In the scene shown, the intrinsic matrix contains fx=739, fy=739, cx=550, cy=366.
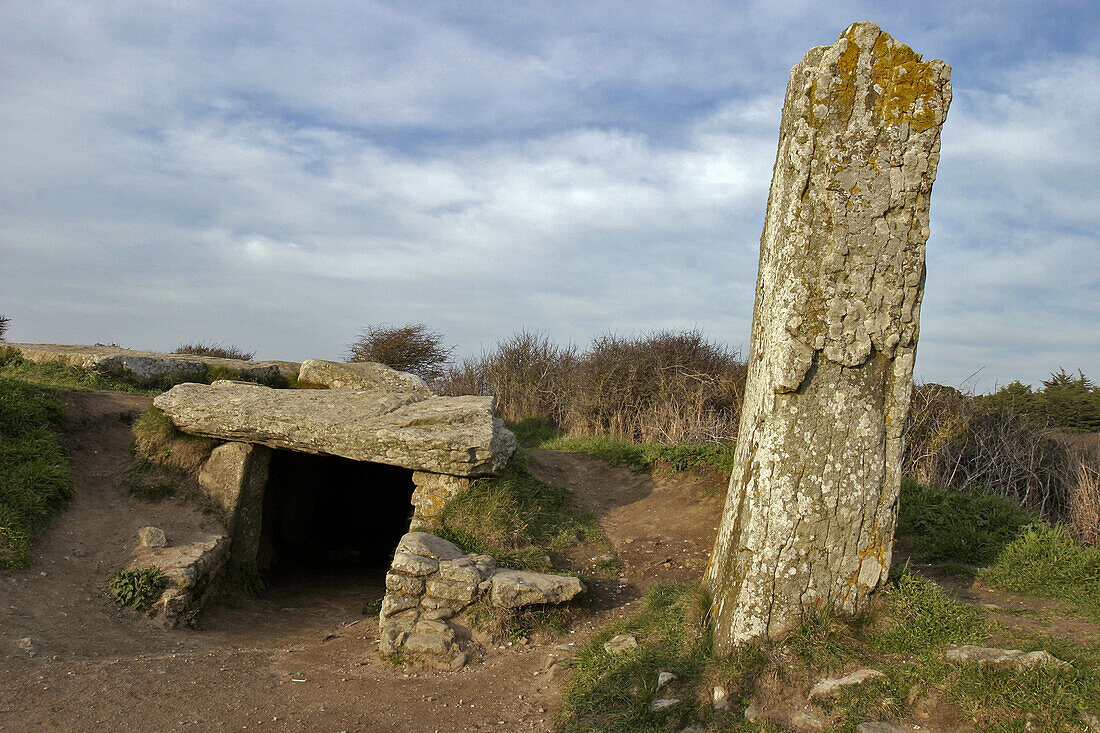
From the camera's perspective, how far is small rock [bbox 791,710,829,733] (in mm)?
3963

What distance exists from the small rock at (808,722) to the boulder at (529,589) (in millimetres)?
2588

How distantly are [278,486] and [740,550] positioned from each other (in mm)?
7949

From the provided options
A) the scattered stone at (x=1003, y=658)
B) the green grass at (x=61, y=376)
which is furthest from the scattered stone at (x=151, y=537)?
the scattered stone at (x=1003, y=658)

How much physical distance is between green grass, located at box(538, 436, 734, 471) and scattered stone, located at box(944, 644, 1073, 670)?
4.80 meters

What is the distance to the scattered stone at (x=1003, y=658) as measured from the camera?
3.90m

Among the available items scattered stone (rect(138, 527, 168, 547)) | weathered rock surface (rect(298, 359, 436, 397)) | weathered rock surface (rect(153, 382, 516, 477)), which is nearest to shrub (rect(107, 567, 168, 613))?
scattered stone (rect(138, 527, 168, 547))

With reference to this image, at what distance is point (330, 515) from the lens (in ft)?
42.0

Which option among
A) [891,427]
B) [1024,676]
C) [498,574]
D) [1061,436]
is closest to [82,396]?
[498,574]

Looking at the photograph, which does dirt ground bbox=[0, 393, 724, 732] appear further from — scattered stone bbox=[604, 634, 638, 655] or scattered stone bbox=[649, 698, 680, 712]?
scattered stone bbox=[649, 698, 680, 712]

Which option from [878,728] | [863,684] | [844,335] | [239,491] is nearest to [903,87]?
[844,335]

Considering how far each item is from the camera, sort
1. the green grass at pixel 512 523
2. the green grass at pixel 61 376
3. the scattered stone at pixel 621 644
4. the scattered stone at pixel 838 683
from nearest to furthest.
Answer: the scattered stone at pixel 838 683, the scattered stone at pixel 621 644, the green grass at pixel 512 523, the green grass at pixel 61 376

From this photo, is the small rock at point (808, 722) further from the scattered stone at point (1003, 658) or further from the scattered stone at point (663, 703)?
the scattered stone at point (1003, 658)

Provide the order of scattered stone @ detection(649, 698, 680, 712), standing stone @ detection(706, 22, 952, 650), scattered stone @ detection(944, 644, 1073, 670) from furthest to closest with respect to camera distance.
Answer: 1. standing stone @ detection(706, 22, 952, 650)
2. scattered stone @ detection(649, 698, 680, 712)
3. scattered stone @ detection(944, 644, 1073, 670)

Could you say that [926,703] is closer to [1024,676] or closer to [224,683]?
[1024,676]
